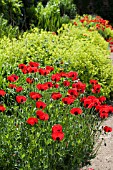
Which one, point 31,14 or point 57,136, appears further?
point 31,14

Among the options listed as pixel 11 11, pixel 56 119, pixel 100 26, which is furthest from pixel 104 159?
pixel 100 26

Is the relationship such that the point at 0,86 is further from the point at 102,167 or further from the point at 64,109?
the point at 102,167

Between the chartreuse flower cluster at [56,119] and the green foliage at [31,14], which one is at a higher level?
the chartreuse flower cluster at [56,119]

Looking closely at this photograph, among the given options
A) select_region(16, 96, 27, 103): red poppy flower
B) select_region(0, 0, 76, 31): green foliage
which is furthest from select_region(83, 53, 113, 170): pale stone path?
select_region(0, 0, 76, 31): green foliage

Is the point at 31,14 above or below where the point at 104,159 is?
above

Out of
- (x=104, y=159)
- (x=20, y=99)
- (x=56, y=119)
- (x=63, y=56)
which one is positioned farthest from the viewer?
(x=63, y=56)

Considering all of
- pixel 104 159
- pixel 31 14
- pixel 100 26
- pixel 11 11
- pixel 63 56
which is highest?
pixel 63 56

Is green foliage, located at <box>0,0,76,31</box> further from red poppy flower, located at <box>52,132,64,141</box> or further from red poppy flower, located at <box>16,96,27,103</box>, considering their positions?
red poppy flower, located at <box>52,132,64,141</box>

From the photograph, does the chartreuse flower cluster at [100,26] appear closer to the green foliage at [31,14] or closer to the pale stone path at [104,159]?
the green foliage at [31,14]

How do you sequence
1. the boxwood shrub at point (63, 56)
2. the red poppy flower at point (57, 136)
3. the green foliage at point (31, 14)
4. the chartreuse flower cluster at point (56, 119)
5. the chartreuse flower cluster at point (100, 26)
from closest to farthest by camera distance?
the red poppy flower at point (57, 136), the chartreuse flower cluster at point (56, 119), the boxwood shrub at point (63, 56), the green foliage at point (31, 14), the chartreuse flower cluster at point (100, 26)

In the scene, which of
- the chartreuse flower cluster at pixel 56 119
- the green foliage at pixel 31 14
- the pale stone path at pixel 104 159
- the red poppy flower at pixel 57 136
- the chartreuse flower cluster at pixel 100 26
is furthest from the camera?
the chartreuse flower cluster at pixel 100 26

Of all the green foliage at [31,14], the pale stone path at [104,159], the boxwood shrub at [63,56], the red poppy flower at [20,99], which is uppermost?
the red poppy flower at [20,99]

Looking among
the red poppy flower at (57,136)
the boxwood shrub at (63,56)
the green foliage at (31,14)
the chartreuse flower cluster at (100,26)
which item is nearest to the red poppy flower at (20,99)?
the red poppy flower at (57,136)

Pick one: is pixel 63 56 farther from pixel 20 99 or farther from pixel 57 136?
pixel 57 136
